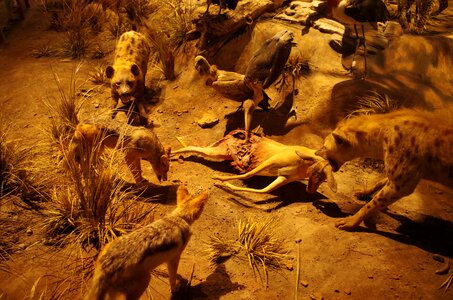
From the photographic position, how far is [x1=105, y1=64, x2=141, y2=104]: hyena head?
553 centimetres

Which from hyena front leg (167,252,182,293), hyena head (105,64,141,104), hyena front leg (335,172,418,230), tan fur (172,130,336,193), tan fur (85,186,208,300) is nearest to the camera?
tan fur (85,186,208,300)

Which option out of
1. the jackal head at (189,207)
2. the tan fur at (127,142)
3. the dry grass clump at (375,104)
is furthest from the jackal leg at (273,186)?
the dry grass clump at (375,104)

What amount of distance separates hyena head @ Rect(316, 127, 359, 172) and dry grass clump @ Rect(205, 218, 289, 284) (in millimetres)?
987

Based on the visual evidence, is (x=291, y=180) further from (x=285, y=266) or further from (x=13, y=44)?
(x=13, y=44)

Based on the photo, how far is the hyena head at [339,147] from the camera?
3.85 m

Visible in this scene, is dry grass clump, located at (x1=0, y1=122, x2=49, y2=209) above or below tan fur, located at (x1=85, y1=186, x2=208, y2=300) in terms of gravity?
below

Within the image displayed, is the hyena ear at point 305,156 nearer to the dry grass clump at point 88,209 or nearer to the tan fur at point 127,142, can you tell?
the tan fur at point 127,142

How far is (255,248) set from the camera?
356cm

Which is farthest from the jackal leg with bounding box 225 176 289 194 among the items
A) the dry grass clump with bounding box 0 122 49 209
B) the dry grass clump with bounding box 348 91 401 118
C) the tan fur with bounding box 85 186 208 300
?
the dry grass clump with bounding box 0 122 49 209

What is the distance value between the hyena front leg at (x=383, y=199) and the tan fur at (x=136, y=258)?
171cm

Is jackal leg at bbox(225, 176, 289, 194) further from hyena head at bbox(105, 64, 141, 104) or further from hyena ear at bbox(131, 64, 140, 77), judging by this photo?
hyena ear at bbox(131, 64, 140, 77)

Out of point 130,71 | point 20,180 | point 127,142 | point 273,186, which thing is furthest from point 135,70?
point 273,186

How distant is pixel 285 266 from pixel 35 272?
2.15 metres

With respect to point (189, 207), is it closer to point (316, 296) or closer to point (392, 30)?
point (316, 296)
